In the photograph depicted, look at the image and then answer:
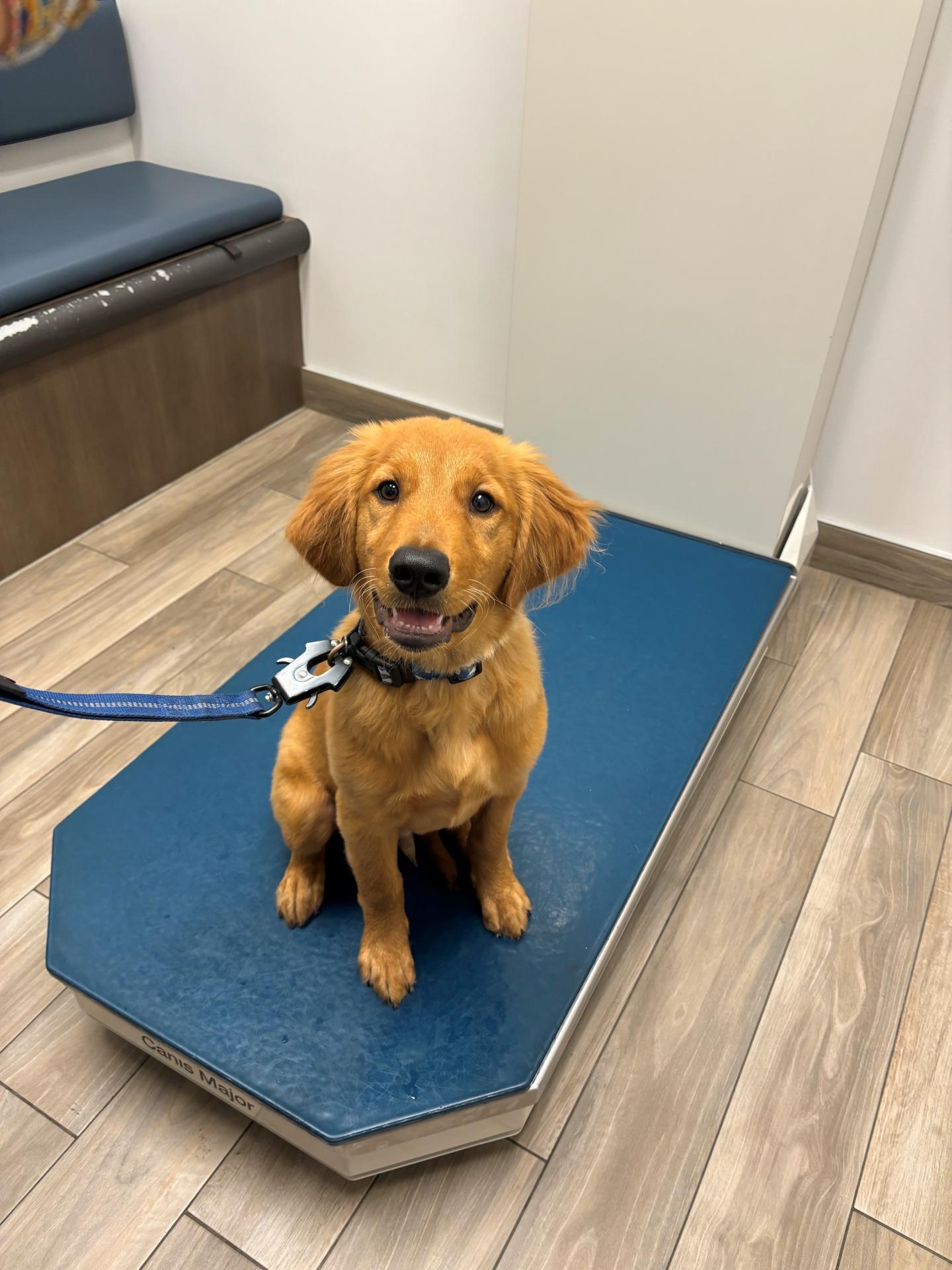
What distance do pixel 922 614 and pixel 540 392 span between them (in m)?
1.09

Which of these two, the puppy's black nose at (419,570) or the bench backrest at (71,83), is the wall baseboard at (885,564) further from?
the bench backrest at (71,83)

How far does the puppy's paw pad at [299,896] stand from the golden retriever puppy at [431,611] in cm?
15

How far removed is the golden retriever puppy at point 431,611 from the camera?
3.28 ft

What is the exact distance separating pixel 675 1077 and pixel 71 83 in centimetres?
285

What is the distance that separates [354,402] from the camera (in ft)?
9.46

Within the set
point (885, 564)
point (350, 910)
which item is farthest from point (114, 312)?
point (885, 564)

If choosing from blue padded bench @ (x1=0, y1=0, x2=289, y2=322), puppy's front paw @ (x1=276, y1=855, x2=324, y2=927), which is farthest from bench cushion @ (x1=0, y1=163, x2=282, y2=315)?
puppy's front paw @ (x1=276, y1=855, x2=324, y2=927)

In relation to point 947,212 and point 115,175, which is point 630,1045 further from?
point 115,175

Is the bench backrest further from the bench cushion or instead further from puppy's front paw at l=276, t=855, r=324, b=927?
puppy's front paw at l=276, t=855, r=324, b=927

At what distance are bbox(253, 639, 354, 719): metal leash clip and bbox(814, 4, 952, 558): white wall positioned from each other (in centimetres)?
159

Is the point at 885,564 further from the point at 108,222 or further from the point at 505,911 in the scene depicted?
the point at 108,222

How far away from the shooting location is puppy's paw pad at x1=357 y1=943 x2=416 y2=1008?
127 centimetres

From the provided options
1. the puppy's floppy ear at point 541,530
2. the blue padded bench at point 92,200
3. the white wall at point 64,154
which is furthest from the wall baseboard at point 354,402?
the puppy's floppy ear at point 541,530

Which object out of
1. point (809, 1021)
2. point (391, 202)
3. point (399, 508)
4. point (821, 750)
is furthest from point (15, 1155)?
point (391, 202)
